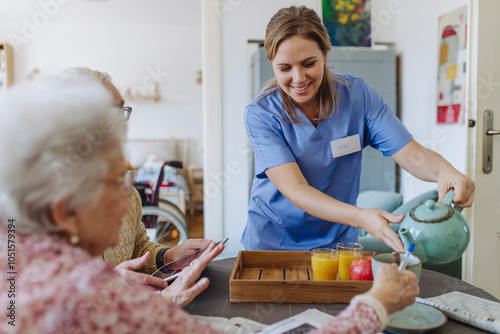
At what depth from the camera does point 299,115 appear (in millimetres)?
1639

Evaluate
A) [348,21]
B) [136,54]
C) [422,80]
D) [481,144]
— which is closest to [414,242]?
[481,144]

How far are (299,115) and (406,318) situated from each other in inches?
34.5

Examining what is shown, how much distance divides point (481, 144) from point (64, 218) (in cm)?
221

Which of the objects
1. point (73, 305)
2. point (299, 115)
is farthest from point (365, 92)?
point (73, 305)

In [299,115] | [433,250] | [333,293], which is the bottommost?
[333,293]

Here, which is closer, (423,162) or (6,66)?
(423,162)

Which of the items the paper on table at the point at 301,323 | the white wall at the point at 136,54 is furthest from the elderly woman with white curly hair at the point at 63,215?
the white wall at the point at 136,54

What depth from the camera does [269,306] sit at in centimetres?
109

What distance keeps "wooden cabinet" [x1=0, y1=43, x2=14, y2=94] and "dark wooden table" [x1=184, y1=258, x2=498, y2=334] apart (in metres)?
6.45

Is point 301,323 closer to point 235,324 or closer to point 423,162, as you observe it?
point 235,324

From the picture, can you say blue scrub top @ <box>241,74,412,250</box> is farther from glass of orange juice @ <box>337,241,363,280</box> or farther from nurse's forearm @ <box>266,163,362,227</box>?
glass of orange juice @ <box>337,241,363,280</box>

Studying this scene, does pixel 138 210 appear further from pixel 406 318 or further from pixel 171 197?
pixel 171 197

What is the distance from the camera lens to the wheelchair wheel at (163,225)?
382 cm

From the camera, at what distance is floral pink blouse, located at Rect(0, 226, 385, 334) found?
56 centimetres
